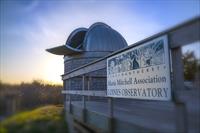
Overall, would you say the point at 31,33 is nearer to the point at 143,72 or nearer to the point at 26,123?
the point at 26,123

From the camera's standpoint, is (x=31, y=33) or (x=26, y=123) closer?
(x=26, y=123)

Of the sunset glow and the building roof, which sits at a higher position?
the building roof

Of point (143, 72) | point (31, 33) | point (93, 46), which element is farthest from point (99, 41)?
point (31, 33)

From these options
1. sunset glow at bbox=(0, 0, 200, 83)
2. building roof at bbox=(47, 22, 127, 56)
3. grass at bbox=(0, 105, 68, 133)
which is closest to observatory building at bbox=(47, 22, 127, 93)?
building roof at bbox=(47, 22, 127, 56)

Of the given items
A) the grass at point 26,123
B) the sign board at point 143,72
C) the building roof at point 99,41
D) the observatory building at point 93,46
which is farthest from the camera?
the building roof at point 99,41

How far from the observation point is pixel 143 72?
16.1 ft

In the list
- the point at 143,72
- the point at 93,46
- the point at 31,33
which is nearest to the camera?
the point at 31,33

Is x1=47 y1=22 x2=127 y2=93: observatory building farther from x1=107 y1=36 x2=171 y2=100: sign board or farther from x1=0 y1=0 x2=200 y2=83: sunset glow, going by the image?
x1=0 y1=0 x2=200 y2=83: sunset glow

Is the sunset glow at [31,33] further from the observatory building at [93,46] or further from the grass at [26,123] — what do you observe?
the observatory building at [93,46]

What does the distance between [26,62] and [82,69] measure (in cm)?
570

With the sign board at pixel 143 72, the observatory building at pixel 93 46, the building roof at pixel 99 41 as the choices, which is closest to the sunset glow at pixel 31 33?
the sign board at pixel 143 72

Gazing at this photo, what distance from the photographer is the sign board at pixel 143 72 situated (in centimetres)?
413

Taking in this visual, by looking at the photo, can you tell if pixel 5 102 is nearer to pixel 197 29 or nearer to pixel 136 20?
pixel 197 29

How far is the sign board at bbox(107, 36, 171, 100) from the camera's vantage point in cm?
413
